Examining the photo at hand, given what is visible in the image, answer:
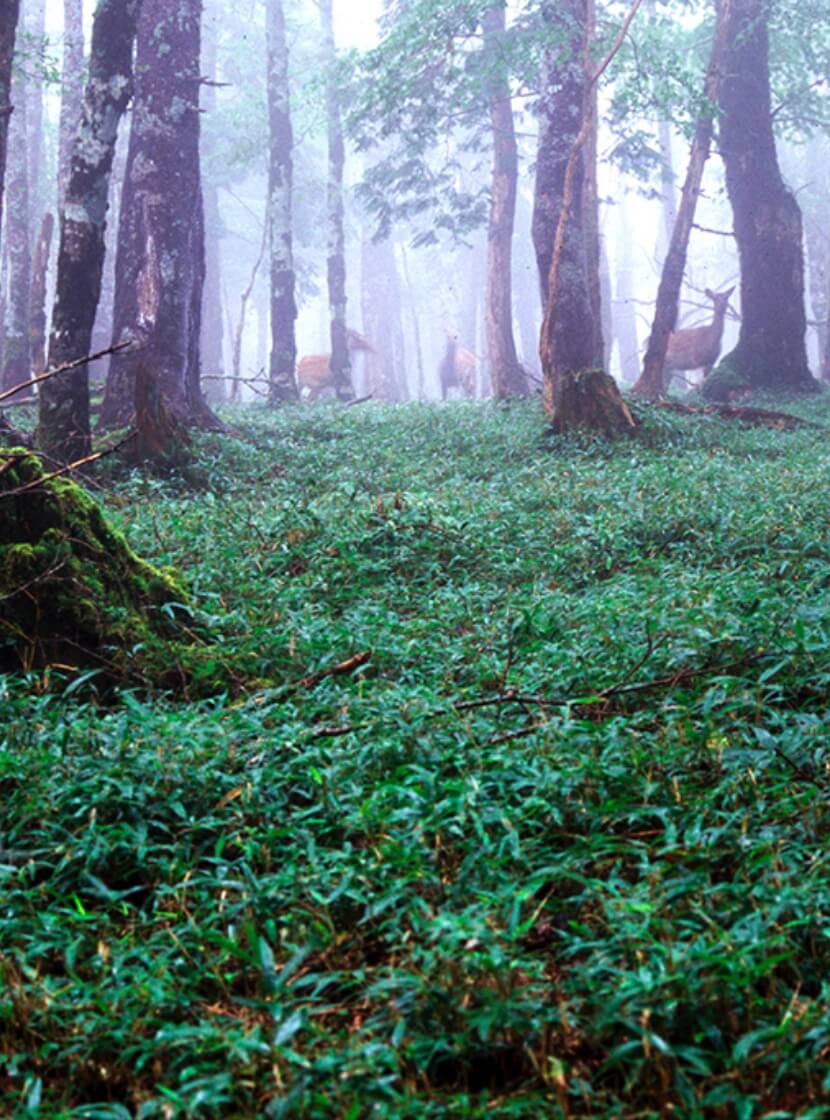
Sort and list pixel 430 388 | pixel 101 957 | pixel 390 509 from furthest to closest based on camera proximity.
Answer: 1. pixel 430 388
2. pixel 390 509
3. pixel 101 957

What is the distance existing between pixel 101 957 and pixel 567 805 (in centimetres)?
134

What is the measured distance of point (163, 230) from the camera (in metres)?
12.4

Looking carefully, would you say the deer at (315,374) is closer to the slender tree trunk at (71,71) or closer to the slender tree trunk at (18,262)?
the slender tree trunk at (71,71)

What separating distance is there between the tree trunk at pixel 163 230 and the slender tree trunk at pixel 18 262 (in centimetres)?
362

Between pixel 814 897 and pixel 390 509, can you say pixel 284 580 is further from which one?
pixel 814 897

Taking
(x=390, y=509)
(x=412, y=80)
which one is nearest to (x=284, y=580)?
(x=390, y=509)

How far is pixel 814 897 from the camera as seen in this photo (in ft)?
8.66

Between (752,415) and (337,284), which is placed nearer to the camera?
(752,415)

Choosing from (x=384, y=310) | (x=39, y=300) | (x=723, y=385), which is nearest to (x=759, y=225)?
(x=723, y=385)

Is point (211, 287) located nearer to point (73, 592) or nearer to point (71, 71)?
point (71, 71)

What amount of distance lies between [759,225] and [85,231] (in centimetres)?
1288

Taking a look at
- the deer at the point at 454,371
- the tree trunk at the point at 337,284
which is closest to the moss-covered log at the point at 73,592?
the tree trunk at the point at 337,284

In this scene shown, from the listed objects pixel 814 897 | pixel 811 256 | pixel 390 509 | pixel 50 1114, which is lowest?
pixel 50 1114

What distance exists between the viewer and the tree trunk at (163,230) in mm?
12188
